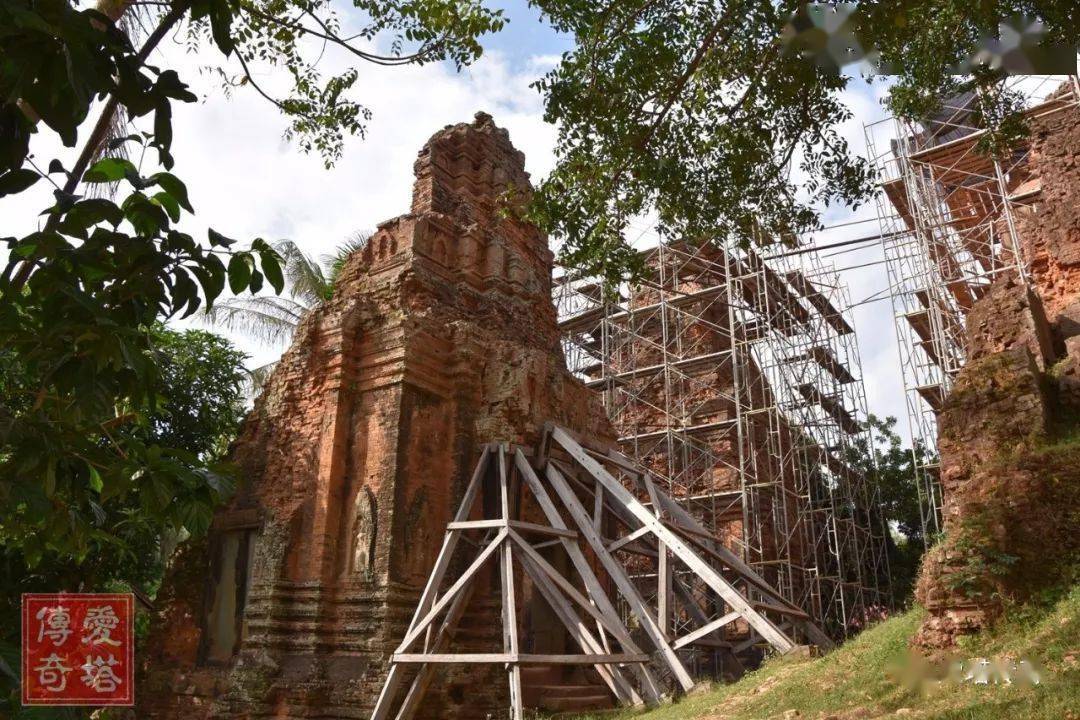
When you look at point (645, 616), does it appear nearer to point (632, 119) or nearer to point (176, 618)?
point (632, 119)

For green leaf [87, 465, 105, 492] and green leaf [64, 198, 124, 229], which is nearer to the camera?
green leaf [64, 198, 124, 229]

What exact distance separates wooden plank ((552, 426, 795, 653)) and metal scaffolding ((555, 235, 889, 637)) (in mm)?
7314

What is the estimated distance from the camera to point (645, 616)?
8.78 metres

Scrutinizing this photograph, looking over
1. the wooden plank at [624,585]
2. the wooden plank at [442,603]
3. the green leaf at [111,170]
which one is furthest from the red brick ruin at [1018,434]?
the green leaf at [111,170]

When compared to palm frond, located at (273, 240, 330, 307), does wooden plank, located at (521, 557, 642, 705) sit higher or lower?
lower

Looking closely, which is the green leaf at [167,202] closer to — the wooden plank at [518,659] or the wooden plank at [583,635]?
the wooden plank at [518,659]

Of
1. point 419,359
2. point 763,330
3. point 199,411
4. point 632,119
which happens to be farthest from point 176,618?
point 763,330

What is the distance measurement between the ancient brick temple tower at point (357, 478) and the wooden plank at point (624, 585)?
89 cm

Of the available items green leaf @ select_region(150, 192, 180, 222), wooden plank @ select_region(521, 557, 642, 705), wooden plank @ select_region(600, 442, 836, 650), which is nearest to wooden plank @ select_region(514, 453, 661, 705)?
wooden plank @ select_region(521, 557, 642, 705)

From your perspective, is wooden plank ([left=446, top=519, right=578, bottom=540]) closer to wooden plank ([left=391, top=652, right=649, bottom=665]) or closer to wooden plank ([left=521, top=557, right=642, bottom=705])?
wooden plank ([left=521, top=557, right=642, bottom=705])

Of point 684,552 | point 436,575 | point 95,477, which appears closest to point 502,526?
point 436,575

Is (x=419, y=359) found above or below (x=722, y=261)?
below

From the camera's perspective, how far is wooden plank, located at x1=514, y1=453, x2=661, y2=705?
8.38 metres

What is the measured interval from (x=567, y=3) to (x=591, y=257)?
6.74ft
